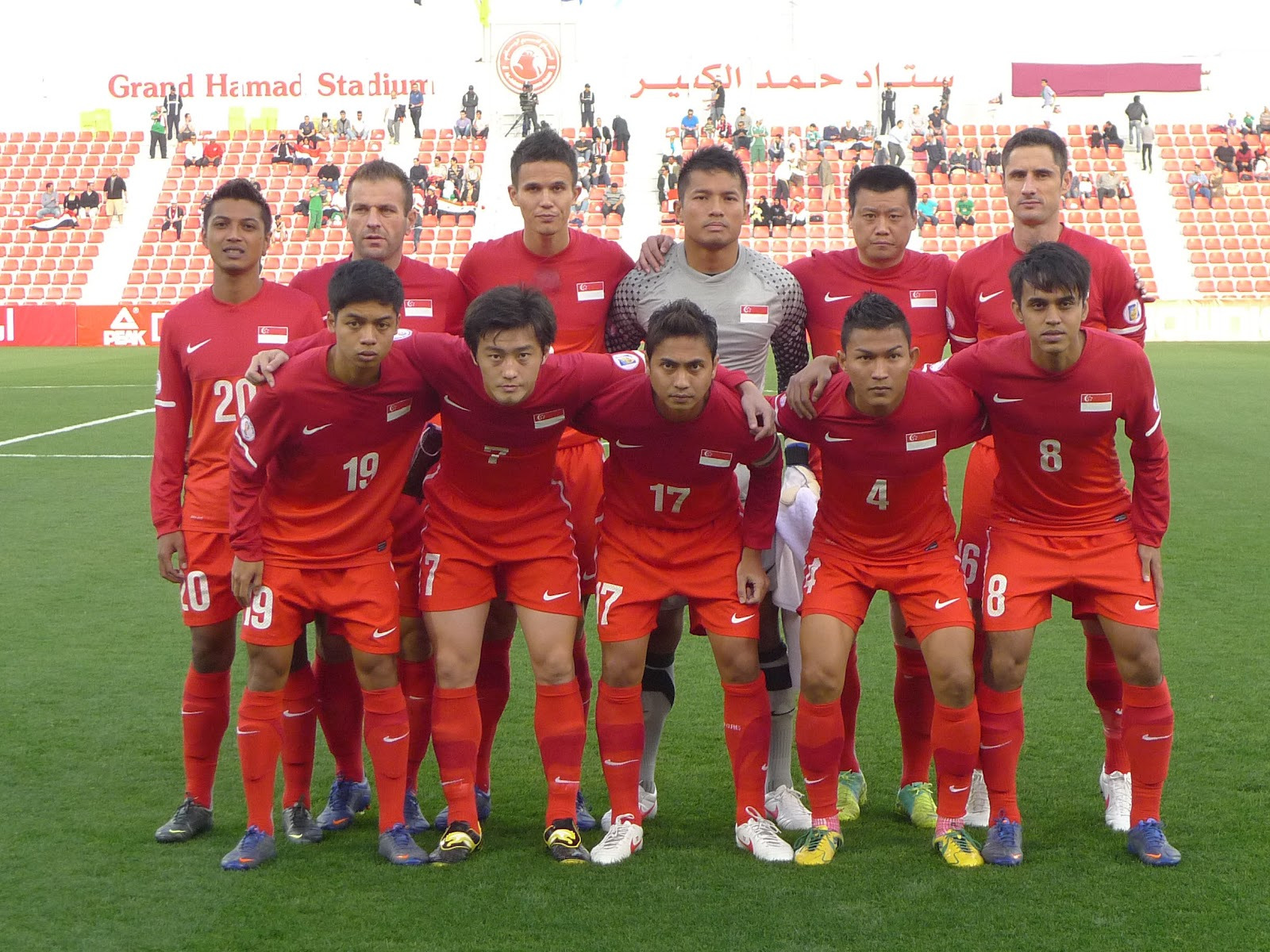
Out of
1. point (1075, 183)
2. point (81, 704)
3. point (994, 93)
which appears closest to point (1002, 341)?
point (81, 704)

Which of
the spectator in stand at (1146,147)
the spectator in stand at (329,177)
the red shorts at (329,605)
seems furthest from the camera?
the spectator in stand at (1146,147)

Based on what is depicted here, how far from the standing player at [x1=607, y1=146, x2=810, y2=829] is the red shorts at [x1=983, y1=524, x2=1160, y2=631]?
2.68 ft

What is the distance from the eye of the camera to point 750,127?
37281 mm

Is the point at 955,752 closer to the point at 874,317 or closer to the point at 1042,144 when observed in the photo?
the point at 874,317

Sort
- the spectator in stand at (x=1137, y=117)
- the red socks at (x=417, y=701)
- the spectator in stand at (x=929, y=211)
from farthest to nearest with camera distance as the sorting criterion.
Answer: the spectator in stand at (x=1137, y=117), the spectator in stand at (x=929, y=211), the red socks at (x=417, y=701)

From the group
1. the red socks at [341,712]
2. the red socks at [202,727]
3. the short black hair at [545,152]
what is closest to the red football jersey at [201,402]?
the red socks at [202,727]

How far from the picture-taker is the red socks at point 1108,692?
4.78m

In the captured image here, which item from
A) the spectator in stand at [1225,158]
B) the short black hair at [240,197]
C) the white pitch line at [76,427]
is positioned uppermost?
the spectator in stand at [1225,158]

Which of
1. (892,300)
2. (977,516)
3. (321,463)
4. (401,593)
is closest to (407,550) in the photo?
(401,593)

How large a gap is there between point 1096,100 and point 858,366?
3919cm

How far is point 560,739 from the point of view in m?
4.44

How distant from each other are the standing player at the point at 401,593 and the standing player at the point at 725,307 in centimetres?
74

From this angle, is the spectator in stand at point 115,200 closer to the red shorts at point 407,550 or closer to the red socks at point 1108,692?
the red shorts at point 407,550

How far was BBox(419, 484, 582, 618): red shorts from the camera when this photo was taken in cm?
448
